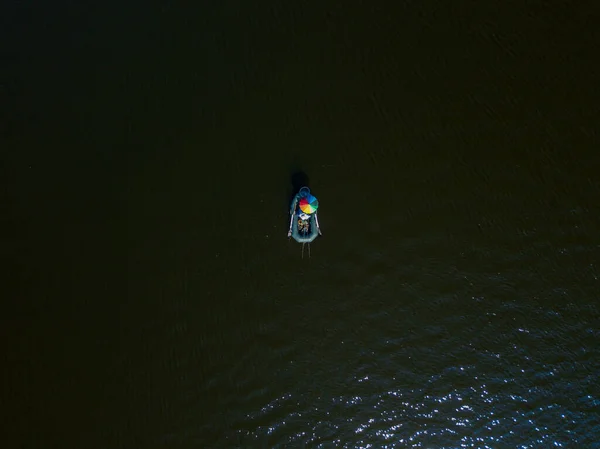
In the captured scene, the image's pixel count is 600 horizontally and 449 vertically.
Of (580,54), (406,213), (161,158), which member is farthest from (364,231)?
(580,54)

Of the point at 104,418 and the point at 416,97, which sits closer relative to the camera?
the point at 104,418

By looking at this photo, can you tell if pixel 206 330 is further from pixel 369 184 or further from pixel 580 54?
pixel 580 54

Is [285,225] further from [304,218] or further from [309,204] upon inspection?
[309,204]

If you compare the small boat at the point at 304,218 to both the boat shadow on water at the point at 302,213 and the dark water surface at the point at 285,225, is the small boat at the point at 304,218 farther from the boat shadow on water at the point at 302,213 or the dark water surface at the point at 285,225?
the dark water surface at the point at 285,225

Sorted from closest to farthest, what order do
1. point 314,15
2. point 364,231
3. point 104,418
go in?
point 104,418, point 364,231, point 314,15

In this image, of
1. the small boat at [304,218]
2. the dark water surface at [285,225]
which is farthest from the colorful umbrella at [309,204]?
the dark water surface at [285,225]

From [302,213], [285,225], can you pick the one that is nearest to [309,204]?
[302,213]

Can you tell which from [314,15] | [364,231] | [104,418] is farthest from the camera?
[314,15]
